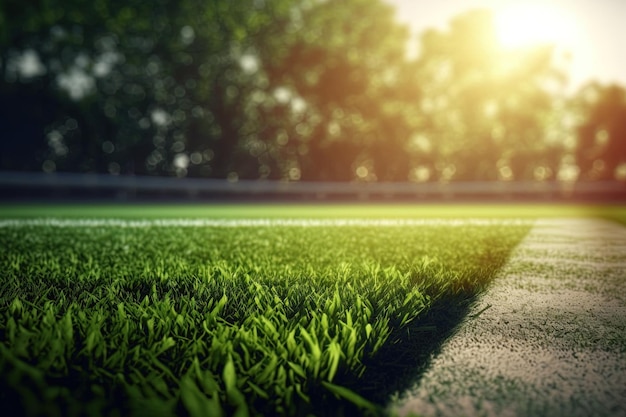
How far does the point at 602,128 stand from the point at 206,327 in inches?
1951

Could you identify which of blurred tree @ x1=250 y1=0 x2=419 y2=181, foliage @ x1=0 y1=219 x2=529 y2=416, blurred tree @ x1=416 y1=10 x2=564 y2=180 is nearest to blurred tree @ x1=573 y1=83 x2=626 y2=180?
blurred tree @ x1=416 y1=10 x2=564 y2=180

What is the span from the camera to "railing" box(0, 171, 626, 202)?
23.2 meters

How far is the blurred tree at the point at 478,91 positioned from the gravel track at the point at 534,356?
3367cm

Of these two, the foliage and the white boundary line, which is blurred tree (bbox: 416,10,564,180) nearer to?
the white boundary line

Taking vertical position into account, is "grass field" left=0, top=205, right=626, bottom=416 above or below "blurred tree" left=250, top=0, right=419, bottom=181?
Result: below

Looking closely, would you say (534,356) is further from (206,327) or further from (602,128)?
(602,128)

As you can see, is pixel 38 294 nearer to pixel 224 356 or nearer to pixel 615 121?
pixel 224 356

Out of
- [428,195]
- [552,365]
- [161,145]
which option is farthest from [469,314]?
[161,145]

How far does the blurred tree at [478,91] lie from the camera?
36.2 metres

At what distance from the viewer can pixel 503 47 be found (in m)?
36.8

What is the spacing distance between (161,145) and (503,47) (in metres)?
24.9

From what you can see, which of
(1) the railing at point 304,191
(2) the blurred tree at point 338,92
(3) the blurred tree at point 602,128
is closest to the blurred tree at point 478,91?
(2) the blurred tree at point 338,92

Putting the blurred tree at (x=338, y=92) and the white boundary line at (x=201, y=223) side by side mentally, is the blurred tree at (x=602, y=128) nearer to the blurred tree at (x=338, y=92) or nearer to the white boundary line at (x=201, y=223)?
the blurred tree at (x=338, y=92)

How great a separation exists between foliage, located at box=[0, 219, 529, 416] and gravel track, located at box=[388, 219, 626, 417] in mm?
247
